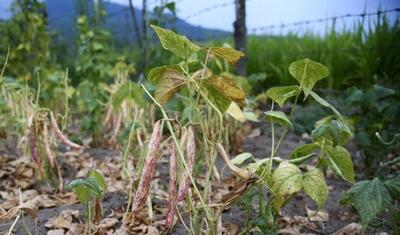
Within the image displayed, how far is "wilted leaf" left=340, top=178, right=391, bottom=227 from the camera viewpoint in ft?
3.02

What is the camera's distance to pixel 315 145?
1.12 meters

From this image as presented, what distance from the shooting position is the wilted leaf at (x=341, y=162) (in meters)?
1.07

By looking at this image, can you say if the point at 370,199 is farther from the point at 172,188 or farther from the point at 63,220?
the point at 63,220

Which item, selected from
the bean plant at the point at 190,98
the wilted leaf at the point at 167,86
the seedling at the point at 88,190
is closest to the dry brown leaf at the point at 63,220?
the seedling at the point at 88,190

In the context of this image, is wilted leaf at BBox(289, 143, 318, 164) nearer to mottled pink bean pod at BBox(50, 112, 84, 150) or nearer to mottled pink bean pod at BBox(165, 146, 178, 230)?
mottled pink bean pod at BBox(165, 146, 178, 230)

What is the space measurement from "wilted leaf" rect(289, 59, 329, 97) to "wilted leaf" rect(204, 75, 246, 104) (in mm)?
129

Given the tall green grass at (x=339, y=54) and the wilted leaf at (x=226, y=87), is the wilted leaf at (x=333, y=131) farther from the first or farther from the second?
the tall green grass at (x=339, y=54)

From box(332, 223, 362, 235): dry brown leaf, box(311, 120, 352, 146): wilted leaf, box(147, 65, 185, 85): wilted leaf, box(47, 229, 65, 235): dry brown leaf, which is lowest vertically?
box(332, 223, 362, 235): dry brown leaf

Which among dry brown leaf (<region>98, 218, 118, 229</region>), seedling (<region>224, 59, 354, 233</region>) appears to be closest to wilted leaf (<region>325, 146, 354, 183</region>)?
seedling (<region>224, 59, 354, 233</region>)

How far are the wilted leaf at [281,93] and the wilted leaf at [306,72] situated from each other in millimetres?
24

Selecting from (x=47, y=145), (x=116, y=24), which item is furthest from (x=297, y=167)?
(x=116, y=24)

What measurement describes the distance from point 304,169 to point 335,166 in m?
1.04

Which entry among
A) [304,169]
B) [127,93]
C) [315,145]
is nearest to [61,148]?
[127,93]

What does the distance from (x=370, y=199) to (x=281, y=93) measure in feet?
1.01
